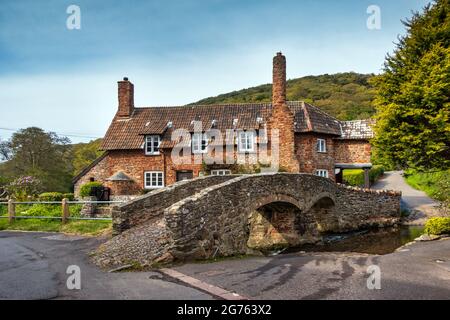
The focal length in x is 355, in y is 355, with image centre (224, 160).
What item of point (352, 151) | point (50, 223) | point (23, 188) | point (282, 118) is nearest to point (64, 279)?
point (50, 223)

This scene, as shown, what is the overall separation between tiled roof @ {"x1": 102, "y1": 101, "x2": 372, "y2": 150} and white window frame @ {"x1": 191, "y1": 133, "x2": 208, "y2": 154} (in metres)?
0.57

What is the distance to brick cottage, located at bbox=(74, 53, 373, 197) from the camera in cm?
2586

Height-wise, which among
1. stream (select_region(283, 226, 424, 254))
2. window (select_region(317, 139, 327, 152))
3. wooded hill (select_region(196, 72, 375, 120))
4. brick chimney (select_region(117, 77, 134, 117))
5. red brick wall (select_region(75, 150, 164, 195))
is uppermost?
wooded hill (select_region(196, 72, 375, 120))

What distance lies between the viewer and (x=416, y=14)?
18359mm

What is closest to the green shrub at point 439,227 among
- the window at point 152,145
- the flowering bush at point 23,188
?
the window at point 152,145

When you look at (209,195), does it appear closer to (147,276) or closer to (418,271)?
(147,276)

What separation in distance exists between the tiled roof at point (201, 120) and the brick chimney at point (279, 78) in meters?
2.45

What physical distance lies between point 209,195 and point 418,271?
19.4 ft

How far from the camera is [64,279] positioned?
8094mm

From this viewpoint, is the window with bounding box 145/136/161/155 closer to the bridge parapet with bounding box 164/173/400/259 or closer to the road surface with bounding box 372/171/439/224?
the bridge parapet with bounding box 164/173/400/259

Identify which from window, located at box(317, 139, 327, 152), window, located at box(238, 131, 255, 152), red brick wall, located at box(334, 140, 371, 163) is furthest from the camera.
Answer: red brick wall, located at box(334, 140, 371, 163)

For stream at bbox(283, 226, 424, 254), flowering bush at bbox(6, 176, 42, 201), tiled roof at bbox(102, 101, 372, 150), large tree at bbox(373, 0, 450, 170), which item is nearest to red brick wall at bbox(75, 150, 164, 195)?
tiled roof at bbox(102, 101, 372, 150)

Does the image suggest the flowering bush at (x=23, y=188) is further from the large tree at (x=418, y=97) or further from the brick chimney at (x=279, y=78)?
the large tree at (x=418, y=97)
